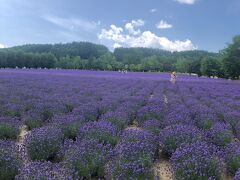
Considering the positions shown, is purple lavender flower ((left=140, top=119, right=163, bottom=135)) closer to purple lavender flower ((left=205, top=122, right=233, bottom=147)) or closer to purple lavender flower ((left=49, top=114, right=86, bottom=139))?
purple lavender flower ((left=205, top=122, right=233, bottom=147))

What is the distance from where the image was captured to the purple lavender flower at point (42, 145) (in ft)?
17.6

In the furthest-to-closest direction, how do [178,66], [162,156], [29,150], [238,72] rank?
1. [178,66]
2. [238,72]
3. [162,156]
4. [29,150]

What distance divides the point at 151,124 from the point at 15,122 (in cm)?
277

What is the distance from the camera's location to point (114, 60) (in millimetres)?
88812

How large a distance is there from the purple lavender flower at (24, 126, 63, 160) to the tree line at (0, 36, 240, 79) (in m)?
35.9

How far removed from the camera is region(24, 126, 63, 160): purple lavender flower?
17.6 ft

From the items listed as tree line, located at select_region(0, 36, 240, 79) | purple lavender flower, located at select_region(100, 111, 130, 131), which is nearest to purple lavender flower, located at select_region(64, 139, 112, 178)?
purple lavender flower, located at select_region(100, 111, 130, 131)

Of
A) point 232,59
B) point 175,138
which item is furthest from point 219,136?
point 232,59

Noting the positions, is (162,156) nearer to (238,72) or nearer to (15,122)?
(15,122)

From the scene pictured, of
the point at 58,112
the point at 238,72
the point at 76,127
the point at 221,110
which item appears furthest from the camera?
the point at 238,72

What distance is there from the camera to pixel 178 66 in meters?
88.7

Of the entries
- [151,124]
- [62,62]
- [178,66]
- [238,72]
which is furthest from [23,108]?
[178,66]

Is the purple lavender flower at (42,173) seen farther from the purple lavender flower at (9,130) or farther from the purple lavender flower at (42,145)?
the purple lavender flower at (9,130)

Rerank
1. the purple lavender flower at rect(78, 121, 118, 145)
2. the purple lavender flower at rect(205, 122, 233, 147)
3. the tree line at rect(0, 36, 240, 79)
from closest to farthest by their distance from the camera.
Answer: the purple lavender flower at rect(78, 121, 118, 145) → the purple lavender flower at rect(205, 122, 233, 147) → the tree line at rect(0, 36, 240, 79)
